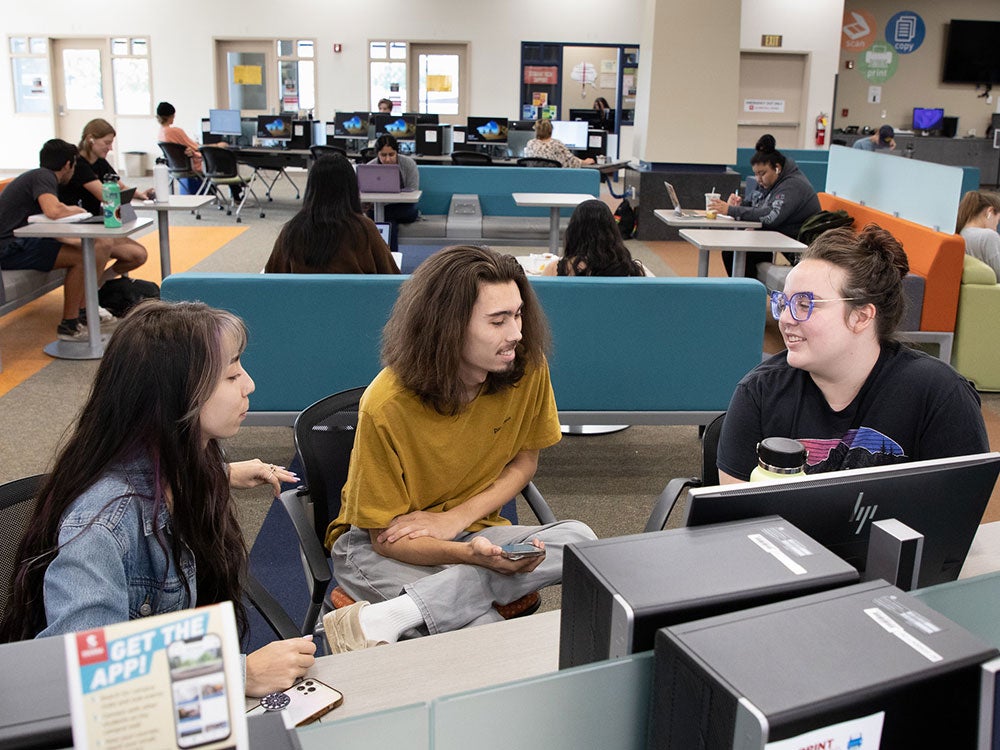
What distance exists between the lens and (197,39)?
14.8 m

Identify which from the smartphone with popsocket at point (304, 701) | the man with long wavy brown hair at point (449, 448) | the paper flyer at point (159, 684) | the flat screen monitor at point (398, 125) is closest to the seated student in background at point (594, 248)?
the man with long wavy brown hair at point (449, 448)

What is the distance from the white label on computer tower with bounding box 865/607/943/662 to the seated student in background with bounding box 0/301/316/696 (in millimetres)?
787

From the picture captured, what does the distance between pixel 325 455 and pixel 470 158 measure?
821 centimetres

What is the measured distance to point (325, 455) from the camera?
226 cm

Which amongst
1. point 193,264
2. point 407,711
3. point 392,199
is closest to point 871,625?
point 407,711

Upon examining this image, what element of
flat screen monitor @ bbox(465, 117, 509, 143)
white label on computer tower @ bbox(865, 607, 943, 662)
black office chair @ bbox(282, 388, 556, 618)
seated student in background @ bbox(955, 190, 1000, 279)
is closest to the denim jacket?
black office chair @ bbox(282, 388, 556, 618)

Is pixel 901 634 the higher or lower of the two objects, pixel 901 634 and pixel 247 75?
the lower

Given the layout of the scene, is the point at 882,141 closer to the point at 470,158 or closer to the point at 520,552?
the point at 470,158

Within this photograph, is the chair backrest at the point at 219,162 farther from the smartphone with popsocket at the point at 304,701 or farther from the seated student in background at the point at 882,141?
the smartphone with popsocket at the point at 304,701

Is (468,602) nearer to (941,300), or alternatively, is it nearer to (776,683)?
(776,683)

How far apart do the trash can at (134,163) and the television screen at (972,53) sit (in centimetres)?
1281

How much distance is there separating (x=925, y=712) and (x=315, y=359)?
3.05 meters

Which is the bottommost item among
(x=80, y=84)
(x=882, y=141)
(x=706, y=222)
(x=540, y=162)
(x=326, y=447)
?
(x=326, y=447)

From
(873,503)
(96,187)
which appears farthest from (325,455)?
(96,187)
